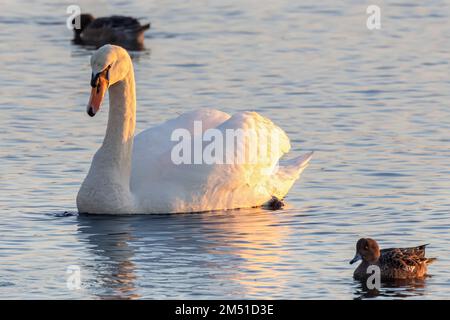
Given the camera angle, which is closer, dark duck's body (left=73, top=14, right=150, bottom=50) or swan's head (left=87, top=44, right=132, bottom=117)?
swan's head (left=87, top=44, right=132, bottom=117)

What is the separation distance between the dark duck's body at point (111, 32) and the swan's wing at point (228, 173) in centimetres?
1103

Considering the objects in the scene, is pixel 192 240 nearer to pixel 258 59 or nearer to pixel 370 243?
pixel 370 243

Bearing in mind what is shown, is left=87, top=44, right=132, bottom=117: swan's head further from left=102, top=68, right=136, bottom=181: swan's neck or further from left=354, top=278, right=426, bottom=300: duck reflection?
left=354, top=278, right=426, bottom=300: duck reflection

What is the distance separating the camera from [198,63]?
2550 centimetres

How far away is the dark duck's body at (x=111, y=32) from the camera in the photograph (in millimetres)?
28406

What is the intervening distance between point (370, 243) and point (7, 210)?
420 centimetres

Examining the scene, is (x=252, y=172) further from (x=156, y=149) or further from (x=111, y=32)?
(x=111, y=32)

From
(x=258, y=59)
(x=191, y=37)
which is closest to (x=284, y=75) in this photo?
(x=258, y=59)

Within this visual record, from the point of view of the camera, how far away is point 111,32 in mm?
29297

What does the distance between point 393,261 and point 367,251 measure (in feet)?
1.00

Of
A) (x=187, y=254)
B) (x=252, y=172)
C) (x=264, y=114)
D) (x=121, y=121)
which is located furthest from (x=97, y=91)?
(x=264, y=114)

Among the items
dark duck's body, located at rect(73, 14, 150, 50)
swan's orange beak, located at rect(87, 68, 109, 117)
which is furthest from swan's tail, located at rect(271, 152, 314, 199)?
dark duck's body, located at rect(73, 14, 150, 50)

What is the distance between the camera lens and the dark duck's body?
28406mm

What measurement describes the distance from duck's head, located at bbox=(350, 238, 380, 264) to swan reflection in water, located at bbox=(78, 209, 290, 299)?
643 mm
